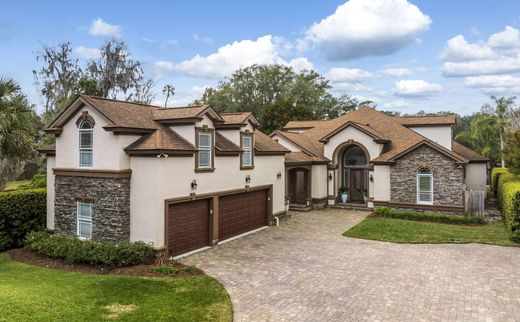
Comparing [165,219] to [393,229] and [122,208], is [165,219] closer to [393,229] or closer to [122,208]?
[122,208]

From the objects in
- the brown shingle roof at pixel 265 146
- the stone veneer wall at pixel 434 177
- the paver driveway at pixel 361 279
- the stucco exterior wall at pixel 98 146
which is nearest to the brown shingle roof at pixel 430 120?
the stone veneer wall at pixel 434 177

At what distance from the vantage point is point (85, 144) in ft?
50.9

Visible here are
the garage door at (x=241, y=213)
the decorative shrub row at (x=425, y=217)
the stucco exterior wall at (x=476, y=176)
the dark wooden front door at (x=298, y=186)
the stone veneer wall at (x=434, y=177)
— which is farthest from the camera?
the stucco exterior wall at (x=476, y=176)

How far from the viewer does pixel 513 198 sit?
17.6 metres

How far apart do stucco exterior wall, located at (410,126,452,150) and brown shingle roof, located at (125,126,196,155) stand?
21798 mm

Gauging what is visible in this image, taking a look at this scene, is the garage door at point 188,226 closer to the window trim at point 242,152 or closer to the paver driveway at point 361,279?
the paver driveway at point 361,279

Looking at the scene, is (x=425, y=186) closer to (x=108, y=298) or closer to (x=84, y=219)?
(x=84, y=219)

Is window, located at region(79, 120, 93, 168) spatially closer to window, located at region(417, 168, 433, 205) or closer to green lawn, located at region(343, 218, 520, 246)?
green lawn, located at region(343, 218, 520, 246)

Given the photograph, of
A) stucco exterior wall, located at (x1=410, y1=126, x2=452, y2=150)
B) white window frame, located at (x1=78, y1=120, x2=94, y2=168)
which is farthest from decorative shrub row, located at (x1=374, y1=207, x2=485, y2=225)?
white window frame, located at (x1=78, y1=120, x2=94, y2=168)

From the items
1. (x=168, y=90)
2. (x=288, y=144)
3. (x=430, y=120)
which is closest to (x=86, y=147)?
(x=288, y=144)

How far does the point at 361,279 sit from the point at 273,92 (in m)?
57.2

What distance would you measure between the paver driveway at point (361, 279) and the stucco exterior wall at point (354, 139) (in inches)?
416

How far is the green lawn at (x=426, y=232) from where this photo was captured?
1791 centimetres

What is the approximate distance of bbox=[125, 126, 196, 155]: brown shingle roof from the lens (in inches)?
558
